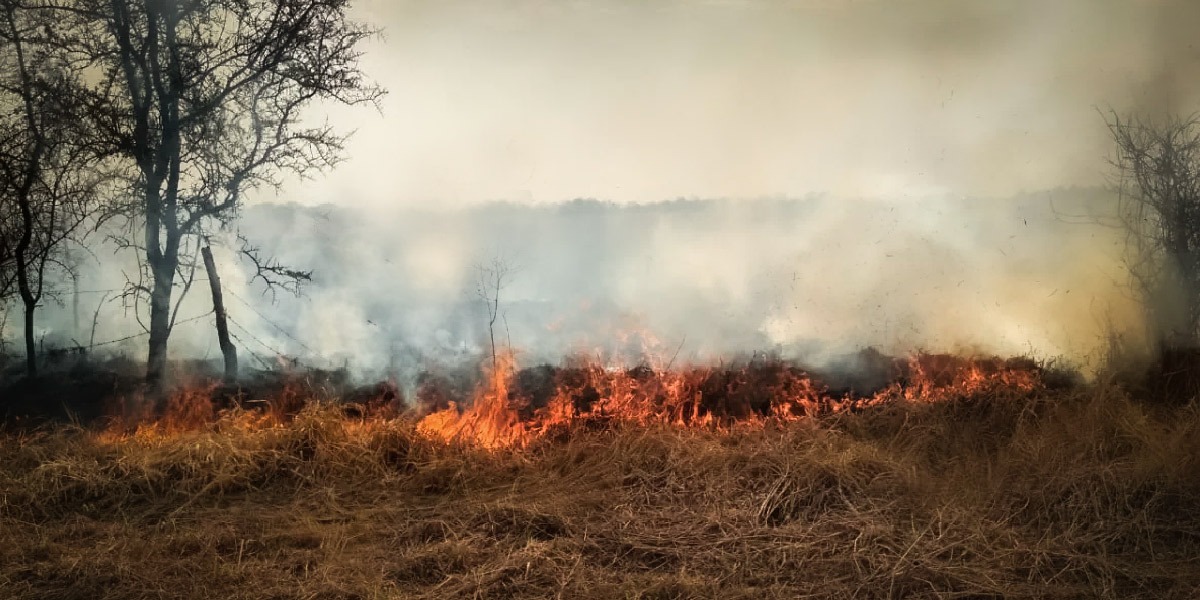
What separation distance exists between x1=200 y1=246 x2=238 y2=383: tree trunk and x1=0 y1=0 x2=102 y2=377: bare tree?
38.1 inches

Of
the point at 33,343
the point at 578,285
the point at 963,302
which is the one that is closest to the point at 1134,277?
the point at 963,302

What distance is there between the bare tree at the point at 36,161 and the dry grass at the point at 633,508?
1.35 metres

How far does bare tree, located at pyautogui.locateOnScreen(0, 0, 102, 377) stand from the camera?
577cm

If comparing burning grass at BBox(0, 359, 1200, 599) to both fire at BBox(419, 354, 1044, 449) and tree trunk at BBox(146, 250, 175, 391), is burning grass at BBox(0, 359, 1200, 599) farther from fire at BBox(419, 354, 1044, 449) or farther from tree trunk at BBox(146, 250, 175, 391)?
tree trunk at BBox(146, 250, 175, 391)

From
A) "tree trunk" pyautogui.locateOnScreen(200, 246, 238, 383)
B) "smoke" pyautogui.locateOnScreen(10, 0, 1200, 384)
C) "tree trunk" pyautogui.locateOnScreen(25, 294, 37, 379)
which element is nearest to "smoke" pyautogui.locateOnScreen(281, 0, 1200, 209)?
"smoke" pyautogui.locateOnScreen(10, 0, 1200, 384)

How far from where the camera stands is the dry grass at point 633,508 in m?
3.78

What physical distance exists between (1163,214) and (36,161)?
29.7ft

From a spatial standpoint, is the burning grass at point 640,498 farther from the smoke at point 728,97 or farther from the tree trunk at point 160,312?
the smoke at point 728,97

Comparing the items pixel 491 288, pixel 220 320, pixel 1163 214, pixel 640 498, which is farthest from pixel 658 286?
pixel 1163 214

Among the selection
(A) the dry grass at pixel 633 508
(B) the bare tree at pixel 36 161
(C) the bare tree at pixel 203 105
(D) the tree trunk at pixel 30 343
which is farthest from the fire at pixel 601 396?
(B) the bare tree at pixel 36 161

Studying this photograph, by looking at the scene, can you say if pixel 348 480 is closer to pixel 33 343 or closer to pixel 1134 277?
pixel 33 343

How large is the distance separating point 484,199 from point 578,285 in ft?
3.28

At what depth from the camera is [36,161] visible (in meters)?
5.86

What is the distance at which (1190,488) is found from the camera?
14.4 ft
